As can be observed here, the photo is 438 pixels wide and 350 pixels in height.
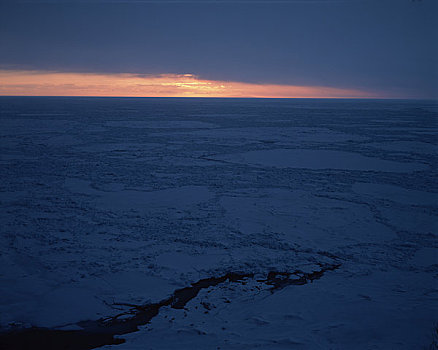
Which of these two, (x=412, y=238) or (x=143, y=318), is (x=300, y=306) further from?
(x=412, y=238)

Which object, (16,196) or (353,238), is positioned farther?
(16,196)

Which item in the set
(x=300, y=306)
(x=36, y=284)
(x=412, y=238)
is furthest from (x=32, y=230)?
(x=412, y=238)

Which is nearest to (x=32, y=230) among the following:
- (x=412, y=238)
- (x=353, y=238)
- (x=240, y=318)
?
(x=240, y=318)

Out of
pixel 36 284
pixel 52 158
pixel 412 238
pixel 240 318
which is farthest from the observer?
pixel 52 158

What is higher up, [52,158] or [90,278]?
[52,158]

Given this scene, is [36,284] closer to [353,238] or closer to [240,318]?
[240,318]

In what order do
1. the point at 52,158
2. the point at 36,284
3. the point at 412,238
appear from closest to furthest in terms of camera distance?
the point at 36,284 → the point at 412,238 → the point at 52,158
